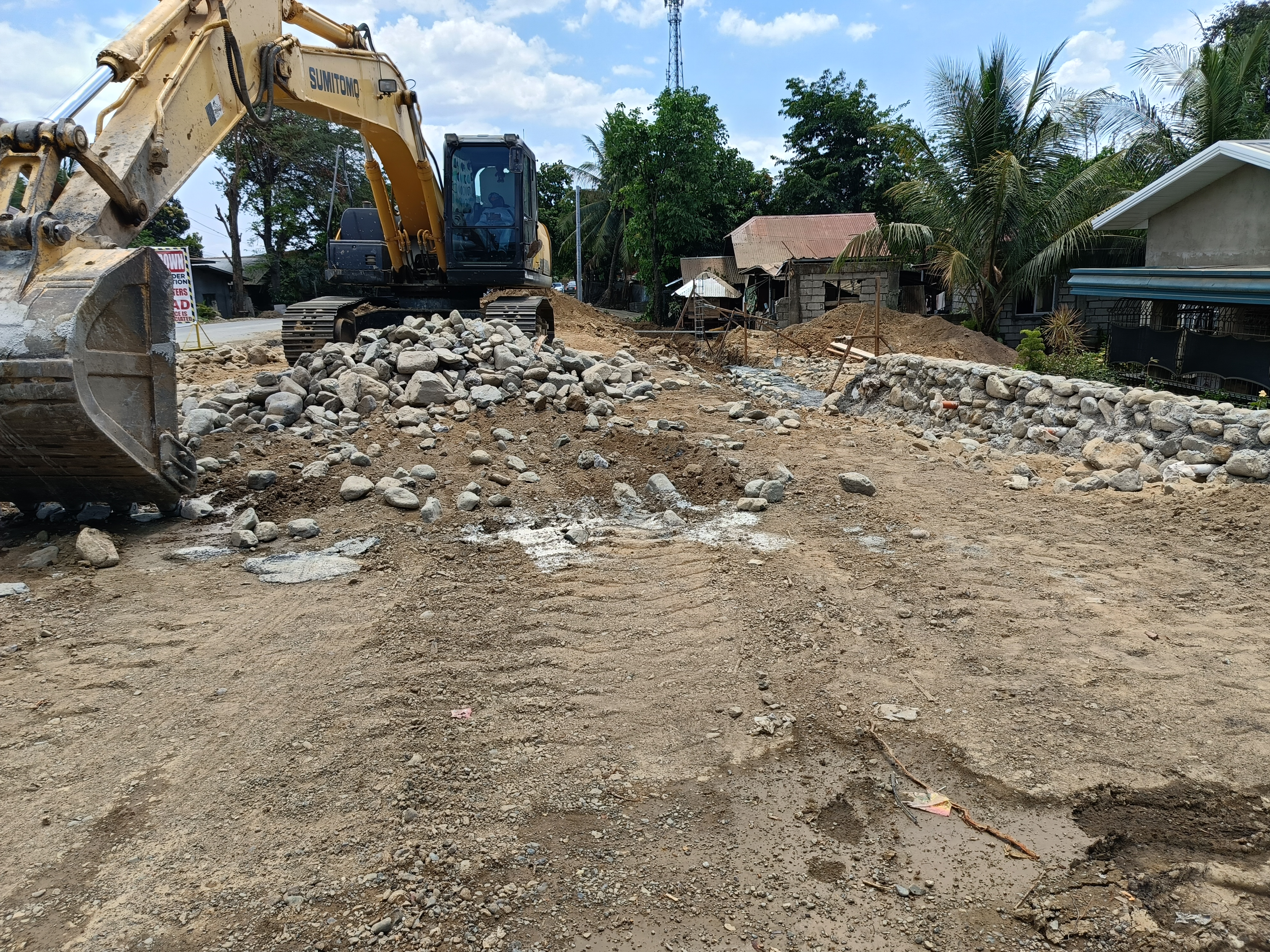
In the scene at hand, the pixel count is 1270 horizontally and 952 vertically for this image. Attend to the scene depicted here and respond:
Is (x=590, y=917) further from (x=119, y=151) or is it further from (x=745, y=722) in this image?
(x=119, y=151)

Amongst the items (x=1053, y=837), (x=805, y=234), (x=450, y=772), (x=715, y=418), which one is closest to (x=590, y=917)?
(x=450, y=772)

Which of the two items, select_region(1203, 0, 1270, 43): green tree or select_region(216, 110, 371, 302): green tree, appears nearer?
select_region(1203, 0, 1270, 43): green tree

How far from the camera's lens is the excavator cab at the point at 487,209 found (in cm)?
1119

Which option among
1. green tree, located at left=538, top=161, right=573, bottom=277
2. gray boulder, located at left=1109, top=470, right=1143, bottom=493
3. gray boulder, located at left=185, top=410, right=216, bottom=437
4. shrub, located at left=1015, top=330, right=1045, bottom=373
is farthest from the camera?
green tree, located at left=538, top=161, right=573, bottom=277

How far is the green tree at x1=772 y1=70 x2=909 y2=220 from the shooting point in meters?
32.2

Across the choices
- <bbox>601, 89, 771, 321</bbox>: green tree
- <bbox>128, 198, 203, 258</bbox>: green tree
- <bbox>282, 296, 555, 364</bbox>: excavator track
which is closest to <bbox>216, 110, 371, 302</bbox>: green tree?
<bbox>128, 198, 203, 258</bbox>: green tree

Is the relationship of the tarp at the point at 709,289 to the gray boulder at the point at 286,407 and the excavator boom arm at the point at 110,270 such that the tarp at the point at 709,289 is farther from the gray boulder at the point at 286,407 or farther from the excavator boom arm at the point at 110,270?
the excavator boom arm at the point at 110,270

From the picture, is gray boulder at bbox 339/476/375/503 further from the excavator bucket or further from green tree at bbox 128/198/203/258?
green tree at bbox 128/198/203/258

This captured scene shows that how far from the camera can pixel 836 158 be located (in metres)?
33.3

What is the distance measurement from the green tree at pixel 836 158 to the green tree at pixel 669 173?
11.6 ft

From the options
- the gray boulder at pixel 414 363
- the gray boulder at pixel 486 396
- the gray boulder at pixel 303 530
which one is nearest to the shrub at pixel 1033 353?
the gray boulder at pixel 486 396

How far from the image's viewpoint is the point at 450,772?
130 inches

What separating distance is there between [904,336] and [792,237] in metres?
10.2

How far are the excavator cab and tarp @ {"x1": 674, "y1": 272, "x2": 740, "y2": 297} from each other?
546 inches
